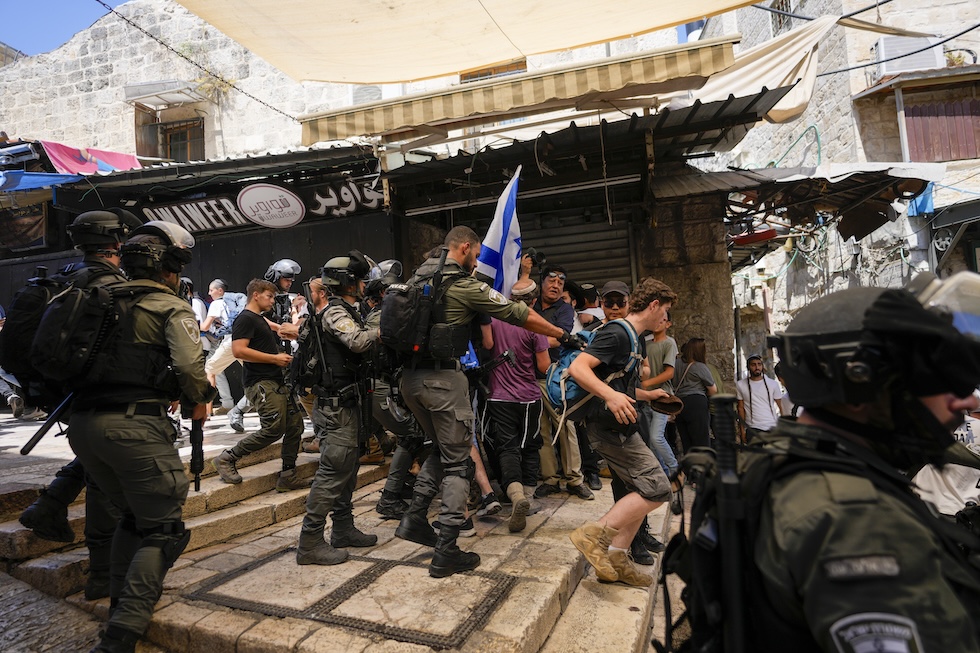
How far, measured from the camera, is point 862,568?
3.37 ft

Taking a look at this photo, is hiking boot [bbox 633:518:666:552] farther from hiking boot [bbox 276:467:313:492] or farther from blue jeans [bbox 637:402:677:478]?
hiking boot [bbox 276:467:313:492]

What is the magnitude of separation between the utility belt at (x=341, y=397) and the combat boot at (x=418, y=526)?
860 millimetres

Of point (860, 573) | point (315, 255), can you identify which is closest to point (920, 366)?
point (860, 573)

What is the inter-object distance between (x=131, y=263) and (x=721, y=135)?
6464mm

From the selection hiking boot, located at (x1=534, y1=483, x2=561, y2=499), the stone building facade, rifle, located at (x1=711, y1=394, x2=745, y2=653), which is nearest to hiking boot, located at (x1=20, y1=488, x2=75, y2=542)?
hiking boot, located at (x1=534, y1=483, x2=561, y2=499)

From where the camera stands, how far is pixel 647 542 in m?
4.11

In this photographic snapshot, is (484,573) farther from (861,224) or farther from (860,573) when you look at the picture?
(861,224)

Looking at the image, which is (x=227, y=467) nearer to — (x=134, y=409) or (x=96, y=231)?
(x=134, y=409)

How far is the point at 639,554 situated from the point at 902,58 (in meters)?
15.8

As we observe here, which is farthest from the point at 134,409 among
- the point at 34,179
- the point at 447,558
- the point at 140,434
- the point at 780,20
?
the point at 780,20

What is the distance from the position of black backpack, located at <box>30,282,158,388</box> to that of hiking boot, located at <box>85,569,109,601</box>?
1.28 m

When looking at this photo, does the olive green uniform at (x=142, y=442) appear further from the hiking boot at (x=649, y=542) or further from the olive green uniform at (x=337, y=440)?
the hiking boot at (x=649, y=542)

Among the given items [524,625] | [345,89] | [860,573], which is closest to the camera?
[860,573]

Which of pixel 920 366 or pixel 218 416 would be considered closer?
pixel 920 366
